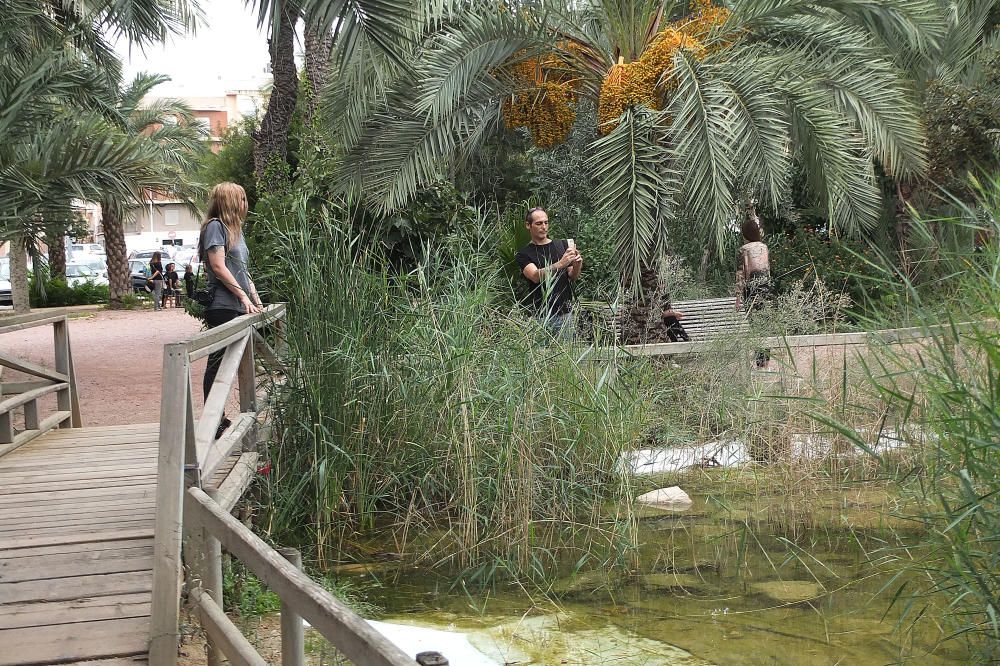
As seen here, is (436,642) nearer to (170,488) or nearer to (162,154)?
(170,488)

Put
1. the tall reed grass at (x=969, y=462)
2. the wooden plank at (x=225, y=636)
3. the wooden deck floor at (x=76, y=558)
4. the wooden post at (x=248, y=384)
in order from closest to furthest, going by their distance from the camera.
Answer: the wooden plank at (x=225, y=636) < the tall reed grass at (x=969, y=462) < the wooden deck floor at (x=76, y=558) < the wooden post at (x=248, y=384)

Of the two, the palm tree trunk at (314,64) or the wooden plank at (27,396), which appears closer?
the wooden plank at (27,396)

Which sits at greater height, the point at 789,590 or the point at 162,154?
the point at 162,154

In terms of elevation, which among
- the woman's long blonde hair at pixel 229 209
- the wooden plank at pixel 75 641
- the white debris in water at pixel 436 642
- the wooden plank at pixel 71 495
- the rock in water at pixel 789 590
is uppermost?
the woman's long blonde hair at pixel 229 209

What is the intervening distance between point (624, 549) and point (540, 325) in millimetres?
1403

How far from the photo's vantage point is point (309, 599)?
2.48 m

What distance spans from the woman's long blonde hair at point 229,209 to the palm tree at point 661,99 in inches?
87.5

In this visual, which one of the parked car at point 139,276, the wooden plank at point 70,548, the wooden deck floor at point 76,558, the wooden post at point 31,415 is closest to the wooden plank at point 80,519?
the wooden deck floor at point 76,558

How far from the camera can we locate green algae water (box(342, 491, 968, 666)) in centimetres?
455

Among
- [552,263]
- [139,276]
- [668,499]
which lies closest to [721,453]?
[668,499]

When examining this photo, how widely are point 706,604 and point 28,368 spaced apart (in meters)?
4.72

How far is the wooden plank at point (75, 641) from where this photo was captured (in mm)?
3398

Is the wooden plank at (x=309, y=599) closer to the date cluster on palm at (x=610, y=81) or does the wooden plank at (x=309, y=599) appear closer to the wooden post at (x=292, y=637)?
the wooden post at (x=292, y=637)

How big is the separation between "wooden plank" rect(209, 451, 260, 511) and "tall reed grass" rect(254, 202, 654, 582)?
361mm
